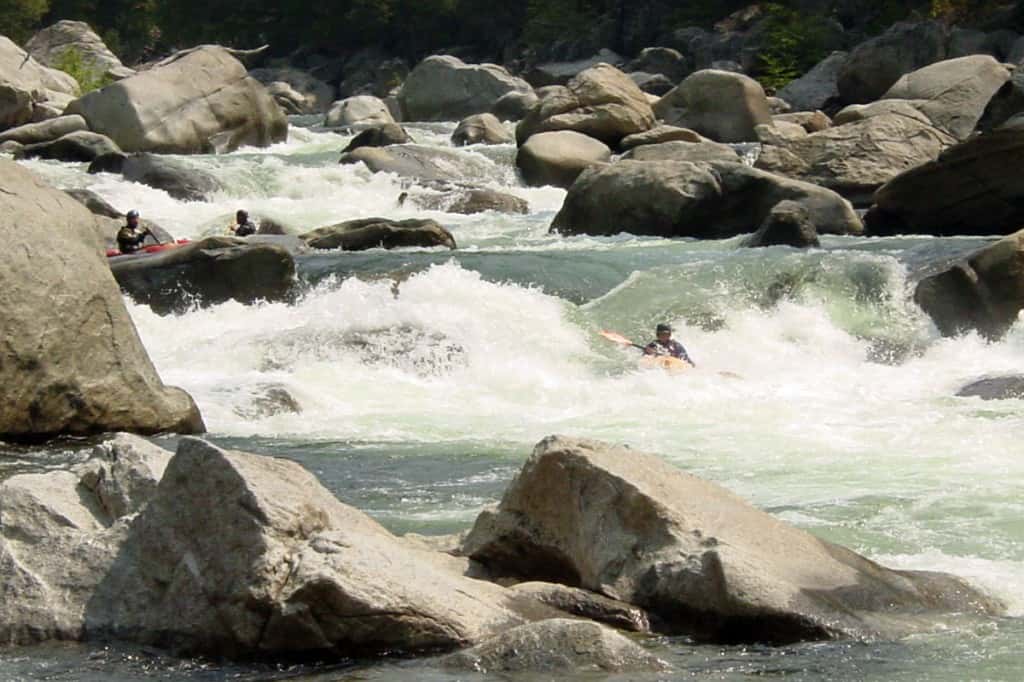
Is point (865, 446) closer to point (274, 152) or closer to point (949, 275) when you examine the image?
point (949, 275)

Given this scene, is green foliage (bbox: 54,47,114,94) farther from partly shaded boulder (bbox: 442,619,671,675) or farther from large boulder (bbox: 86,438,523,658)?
partly shaded boulder (bbox: 442,619,671,675)

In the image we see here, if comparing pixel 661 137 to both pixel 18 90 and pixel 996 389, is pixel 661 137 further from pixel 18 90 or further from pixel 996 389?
pixel 996 389

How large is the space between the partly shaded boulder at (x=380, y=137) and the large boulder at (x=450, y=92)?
28.7 feet

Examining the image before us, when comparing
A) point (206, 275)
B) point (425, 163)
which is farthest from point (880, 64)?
point (206, 275)

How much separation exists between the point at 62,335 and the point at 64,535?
15.8 ft

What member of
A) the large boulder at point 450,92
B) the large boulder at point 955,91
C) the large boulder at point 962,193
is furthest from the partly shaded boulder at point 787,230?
the large boulder at point 450,92

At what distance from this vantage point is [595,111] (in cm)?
2980

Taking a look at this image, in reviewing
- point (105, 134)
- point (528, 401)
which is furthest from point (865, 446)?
point (105, 134)

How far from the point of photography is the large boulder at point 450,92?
39.6 metres

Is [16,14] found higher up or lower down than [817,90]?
higher up

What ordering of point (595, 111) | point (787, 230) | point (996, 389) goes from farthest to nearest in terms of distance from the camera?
point (595, 111), point (787, 230), point (996, 389)

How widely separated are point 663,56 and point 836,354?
34.4 meters

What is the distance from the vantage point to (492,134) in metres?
33.1

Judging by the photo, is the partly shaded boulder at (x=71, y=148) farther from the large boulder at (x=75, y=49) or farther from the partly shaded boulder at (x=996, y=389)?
the partly shaded boulder at (x=996, y=389)
